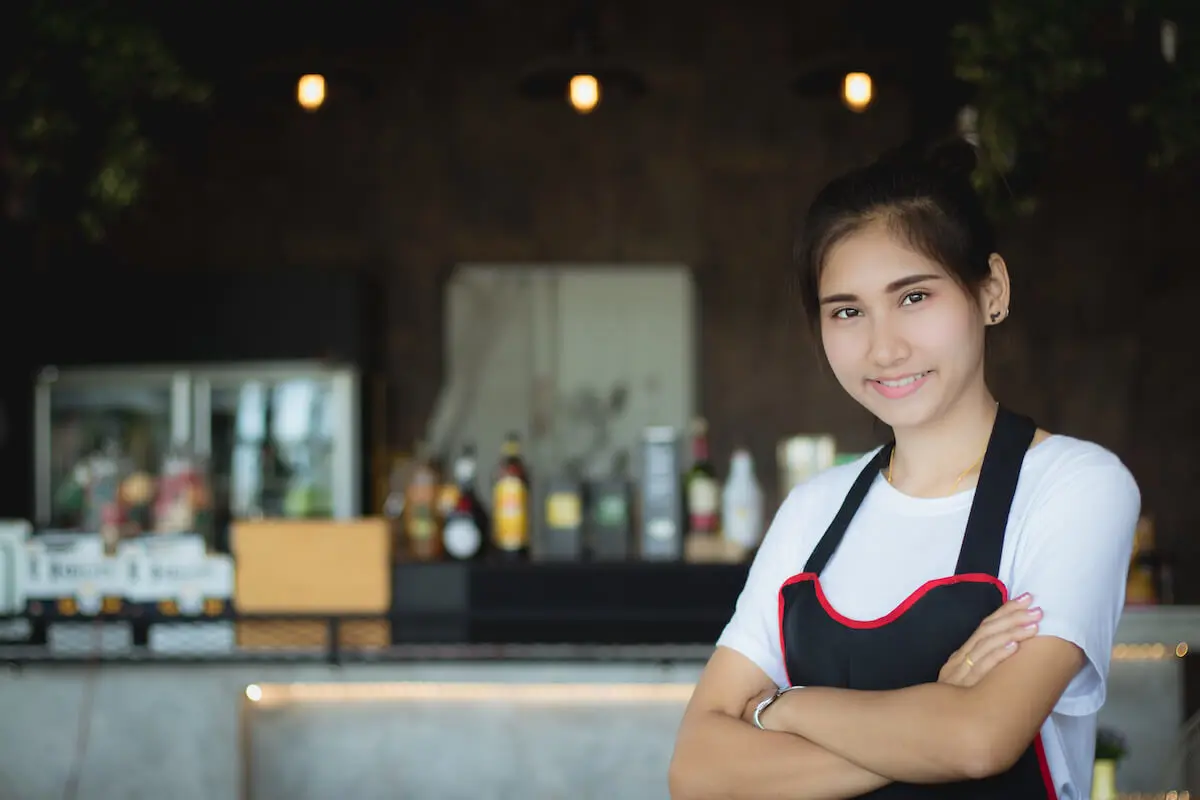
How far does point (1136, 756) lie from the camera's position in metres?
3.01

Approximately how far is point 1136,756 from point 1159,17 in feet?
6.25

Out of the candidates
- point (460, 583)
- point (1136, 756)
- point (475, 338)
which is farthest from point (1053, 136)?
point (475, 338)

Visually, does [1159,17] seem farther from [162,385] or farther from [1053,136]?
[162,385]

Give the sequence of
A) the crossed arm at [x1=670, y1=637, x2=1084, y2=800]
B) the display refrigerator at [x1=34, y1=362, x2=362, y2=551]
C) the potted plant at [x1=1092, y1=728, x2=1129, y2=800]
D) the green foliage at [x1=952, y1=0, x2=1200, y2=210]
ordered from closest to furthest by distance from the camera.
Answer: the crossed arm at [x1=670, y1=637, x2=1084, y2=800], the potted plant at [x1=1092, y1=728, x2=1129, y2=800], the green foliage at [x1=952, y1=0, x2=1200, y2=210], the display refrigerator at [x1=34, y1=362, x2=362, y2=551]

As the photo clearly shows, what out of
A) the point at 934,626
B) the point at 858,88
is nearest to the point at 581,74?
the point at 858,88

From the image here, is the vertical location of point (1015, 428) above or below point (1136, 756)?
above

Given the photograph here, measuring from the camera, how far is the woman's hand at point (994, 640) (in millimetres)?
1036

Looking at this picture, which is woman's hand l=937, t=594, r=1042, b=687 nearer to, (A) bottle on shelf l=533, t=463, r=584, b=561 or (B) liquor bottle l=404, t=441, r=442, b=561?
(A) bottle on shelf l=533, t=463, r=584, b=561

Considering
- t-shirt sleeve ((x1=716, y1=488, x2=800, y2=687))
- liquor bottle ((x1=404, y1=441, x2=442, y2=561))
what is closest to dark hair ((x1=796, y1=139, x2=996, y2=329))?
t-shirt sleeve ((x1=716, y1=488, x2=800, y2=687))

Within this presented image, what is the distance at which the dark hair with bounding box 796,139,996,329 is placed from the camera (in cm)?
113

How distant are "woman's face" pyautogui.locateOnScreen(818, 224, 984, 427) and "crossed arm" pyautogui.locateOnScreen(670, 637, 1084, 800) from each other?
242 millimetres

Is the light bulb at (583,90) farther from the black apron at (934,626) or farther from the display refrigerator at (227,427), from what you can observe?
the black apron at (934,626)

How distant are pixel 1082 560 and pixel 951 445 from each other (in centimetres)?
17

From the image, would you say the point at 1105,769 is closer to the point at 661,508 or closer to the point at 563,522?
the point at 661,508
